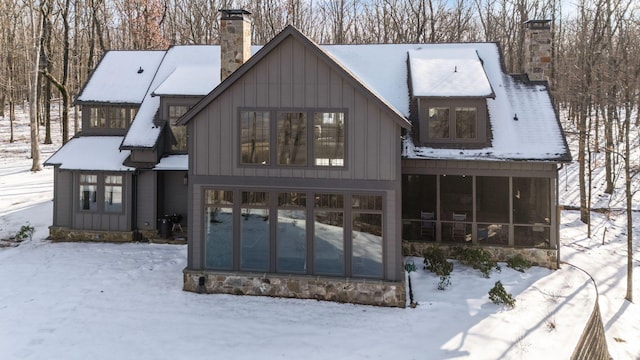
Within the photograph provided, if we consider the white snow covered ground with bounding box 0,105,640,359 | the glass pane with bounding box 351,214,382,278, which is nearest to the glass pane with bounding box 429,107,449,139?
the white snow covered ground with bounding box 0,105,640,359

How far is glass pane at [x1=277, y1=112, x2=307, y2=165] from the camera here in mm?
11875

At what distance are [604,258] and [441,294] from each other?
8579 mm

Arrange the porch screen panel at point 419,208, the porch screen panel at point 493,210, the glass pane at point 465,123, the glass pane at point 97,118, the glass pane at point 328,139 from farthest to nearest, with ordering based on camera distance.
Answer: the glass pane at point 97,118
the porch screen panel at point 419,208
the porch screen panel at point 493,210
the glass pane at point 465,123
the glass pane at point 328,139

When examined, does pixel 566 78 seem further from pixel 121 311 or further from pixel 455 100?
pixel 121 311

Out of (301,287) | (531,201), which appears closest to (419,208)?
(531,201)

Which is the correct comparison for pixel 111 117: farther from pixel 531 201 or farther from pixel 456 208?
pixel 531 201

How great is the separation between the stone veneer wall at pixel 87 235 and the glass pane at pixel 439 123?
36.3 ft

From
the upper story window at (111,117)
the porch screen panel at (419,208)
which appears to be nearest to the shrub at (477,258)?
the porch screen panel at (419,208)

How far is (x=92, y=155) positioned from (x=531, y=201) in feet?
54.2

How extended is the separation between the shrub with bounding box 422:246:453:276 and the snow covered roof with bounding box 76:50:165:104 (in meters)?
12.1

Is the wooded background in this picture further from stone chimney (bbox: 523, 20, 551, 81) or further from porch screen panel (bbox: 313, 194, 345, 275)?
porch screen panel (bbox: 313, 194, 345, 275)

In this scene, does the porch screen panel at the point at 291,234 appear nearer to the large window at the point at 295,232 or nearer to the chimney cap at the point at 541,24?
the large window at the point at 295,232

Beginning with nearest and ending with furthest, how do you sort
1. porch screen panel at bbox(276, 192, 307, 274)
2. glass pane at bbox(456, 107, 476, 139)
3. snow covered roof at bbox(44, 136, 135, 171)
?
porch screen panel at bbox(276, 192, 307, 274), glass pane at bbox(456, 107, 476, 139), snow covered roof at bbox(44, 136, 135, 171)

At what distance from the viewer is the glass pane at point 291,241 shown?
11.9 m
